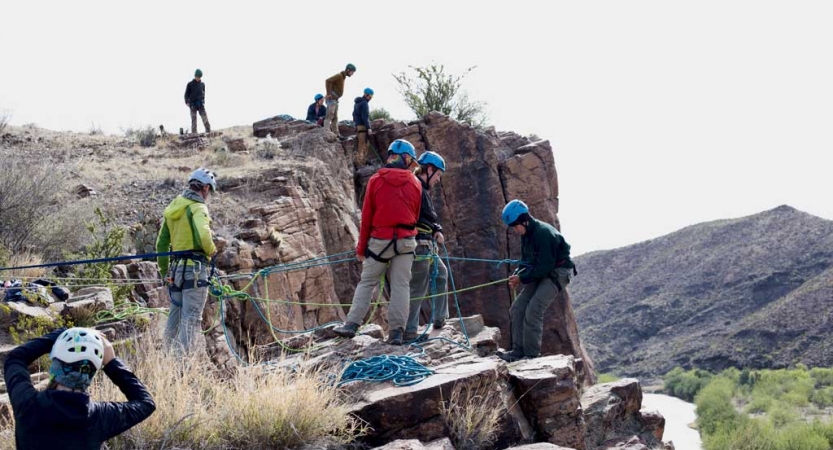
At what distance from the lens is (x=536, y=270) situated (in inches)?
391

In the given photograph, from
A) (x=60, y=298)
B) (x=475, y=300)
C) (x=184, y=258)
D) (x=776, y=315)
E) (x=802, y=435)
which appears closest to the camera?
(x=184, y=258)

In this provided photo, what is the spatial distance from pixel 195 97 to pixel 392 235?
15031 millimetres

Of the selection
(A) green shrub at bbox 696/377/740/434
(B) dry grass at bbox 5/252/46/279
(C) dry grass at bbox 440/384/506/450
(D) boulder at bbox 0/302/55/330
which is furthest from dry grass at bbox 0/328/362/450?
(A) green shrub at bbox 696/377/740/434

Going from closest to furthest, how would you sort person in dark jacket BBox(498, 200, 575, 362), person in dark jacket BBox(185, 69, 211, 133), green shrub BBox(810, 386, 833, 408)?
person in dark jacket BBox(498, 200, 575, 362), person in dark jacket BBox(185, 69, 211, 133), green shrub BBox(810, 386, 833, 408)

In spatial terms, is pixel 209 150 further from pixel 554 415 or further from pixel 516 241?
pixel 554 415

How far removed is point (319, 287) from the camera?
14.2 metres

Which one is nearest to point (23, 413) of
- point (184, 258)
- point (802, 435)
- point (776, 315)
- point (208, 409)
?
point (208, 409)

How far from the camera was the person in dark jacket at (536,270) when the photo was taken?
9914 millimetres

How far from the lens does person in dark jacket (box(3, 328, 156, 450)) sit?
14.6 ft

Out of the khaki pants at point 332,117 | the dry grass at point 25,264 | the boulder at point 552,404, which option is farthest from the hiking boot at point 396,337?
the khaki pants at point 332,117

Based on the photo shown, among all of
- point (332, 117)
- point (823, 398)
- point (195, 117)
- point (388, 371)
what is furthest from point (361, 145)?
point (823, 398)

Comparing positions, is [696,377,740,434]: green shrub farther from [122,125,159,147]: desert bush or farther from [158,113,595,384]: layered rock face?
[122,125,159,147]: desert bush

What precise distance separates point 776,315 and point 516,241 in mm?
29374

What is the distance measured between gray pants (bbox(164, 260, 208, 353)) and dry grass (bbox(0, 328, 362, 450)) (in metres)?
1.06
